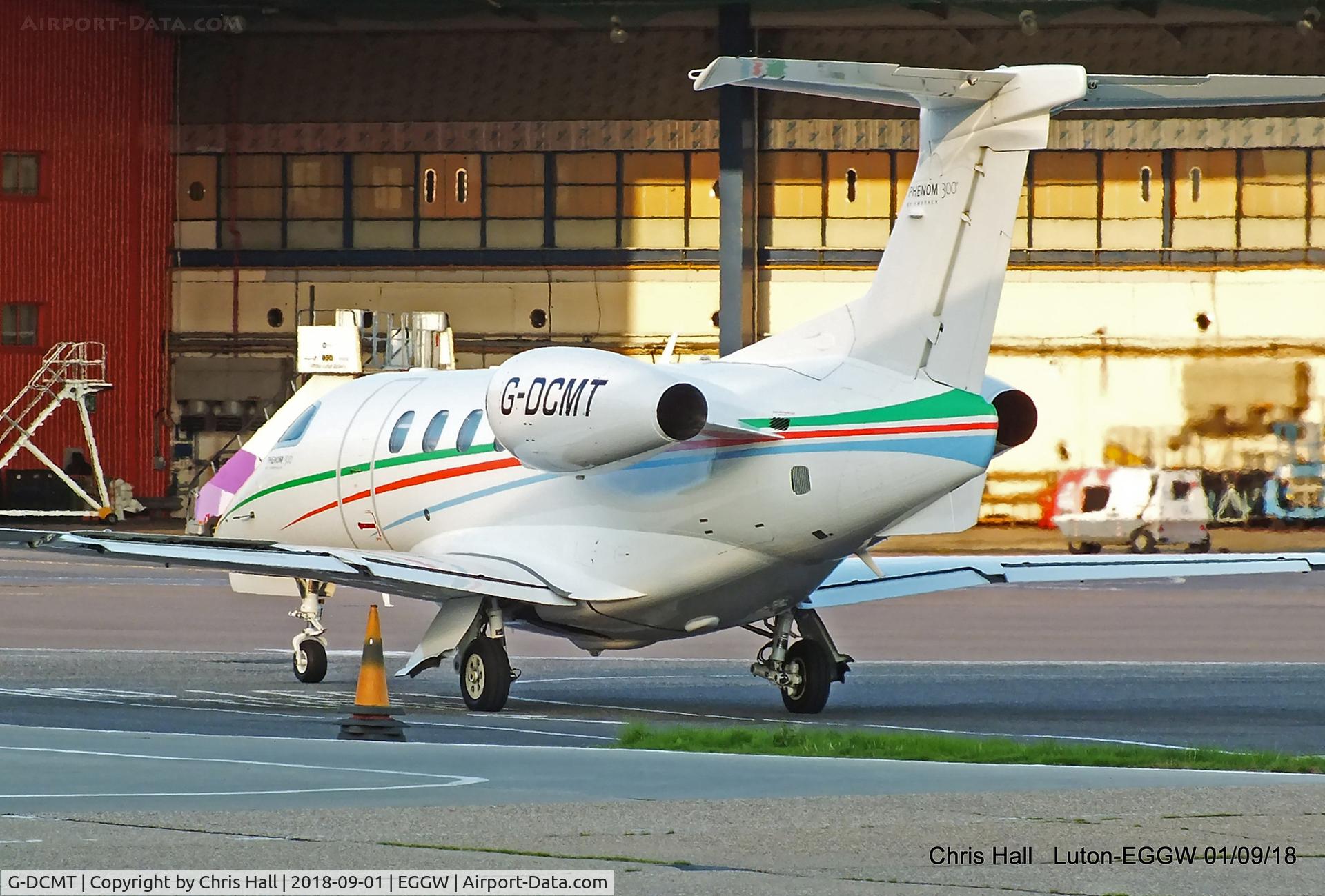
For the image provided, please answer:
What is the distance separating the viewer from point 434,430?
71.0 ft

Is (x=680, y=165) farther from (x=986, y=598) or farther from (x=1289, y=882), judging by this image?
(x=1289, y=882)

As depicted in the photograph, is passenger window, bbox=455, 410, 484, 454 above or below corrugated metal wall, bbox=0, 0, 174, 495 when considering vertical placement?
below

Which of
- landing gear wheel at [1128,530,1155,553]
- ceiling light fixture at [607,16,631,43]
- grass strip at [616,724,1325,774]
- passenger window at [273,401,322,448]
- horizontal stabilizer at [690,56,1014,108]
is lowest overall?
landing gear wheel at [1128,530,1155,553]

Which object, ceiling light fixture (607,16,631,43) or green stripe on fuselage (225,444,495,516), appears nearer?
green stripe on fuselage (225,444,495,516)

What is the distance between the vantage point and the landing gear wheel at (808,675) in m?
19.8

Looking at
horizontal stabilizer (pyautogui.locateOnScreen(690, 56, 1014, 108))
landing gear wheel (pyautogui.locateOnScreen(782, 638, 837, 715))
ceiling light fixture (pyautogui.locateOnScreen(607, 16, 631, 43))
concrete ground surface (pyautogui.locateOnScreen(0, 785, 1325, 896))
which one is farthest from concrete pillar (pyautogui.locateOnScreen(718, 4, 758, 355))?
concrete ground surface (pyautogui.locateOnScreen(0, 785, 1325, 896))

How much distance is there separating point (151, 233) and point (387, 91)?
7.35 metres

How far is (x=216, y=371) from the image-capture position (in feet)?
199

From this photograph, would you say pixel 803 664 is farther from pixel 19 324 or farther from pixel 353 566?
pixel 19 324

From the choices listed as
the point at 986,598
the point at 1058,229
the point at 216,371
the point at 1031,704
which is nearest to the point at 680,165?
the point at 1058,229

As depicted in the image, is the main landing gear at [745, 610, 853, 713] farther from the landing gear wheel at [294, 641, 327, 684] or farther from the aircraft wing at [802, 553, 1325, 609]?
the landing gear wheel at [294, 641, 327, 684]

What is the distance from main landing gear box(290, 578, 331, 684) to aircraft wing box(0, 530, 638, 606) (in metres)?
2.24

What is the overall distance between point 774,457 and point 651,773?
5.97 m

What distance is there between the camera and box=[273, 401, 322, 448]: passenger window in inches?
935
